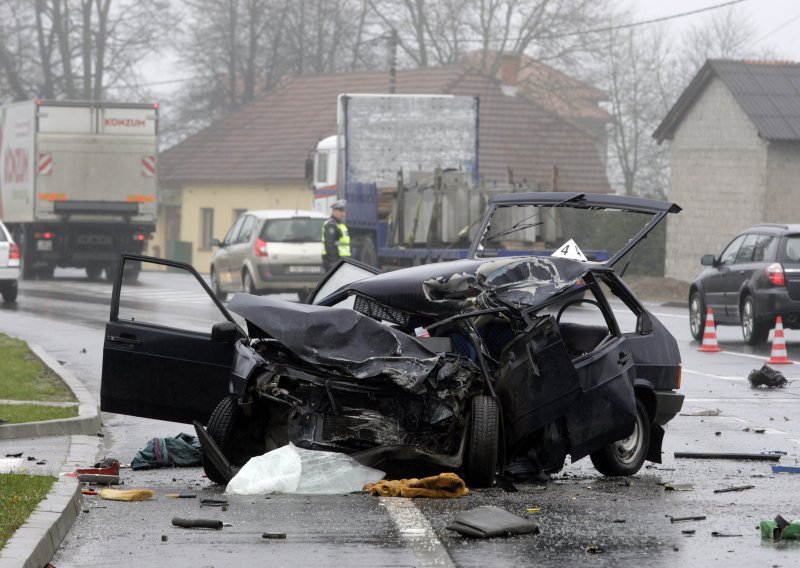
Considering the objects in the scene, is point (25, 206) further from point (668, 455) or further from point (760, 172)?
point (668, 455)

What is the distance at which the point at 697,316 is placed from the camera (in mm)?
22453

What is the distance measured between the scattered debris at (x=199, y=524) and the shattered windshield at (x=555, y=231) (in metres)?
3.38

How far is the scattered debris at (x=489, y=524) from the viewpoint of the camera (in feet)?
24.4

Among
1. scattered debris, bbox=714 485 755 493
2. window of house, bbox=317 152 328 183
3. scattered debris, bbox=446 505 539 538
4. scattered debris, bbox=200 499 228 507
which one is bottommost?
scattered debris, bbox=200 499 228 507

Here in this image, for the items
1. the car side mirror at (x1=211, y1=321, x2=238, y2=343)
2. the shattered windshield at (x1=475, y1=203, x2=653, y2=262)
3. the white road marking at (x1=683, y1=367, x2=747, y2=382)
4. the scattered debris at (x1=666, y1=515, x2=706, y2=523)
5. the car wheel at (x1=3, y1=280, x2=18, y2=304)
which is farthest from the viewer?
the car wheel at (x1=3, y1=280, x2=18, y2=304)

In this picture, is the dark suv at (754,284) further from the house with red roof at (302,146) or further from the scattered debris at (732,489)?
the house with red roof at (302,146)

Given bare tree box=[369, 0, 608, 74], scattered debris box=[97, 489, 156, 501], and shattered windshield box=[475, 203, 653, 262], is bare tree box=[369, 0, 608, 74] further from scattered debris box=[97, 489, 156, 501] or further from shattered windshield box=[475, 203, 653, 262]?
scattered debris box=[97, 489, 156, 501]

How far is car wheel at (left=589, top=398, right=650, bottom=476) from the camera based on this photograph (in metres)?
9.85

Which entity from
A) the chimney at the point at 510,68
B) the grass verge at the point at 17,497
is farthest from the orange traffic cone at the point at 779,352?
the chimney at the point at 510,68

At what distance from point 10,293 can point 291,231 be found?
16.6ft

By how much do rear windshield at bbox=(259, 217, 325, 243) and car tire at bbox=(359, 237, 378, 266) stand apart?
157 cm

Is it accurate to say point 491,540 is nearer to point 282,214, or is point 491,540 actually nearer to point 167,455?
point 167,455

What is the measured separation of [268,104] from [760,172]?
26.7 meters

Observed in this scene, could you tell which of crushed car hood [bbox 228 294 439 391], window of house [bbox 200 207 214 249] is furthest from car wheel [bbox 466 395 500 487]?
window of house [bbox 200 207 214 249]
